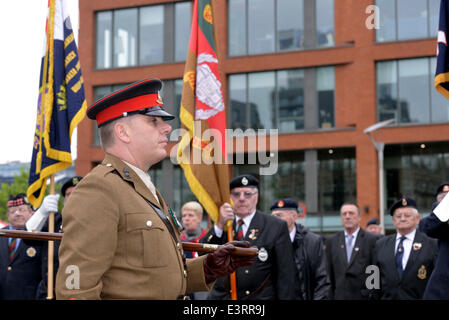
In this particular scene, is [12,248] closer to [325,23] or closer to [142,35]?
[325,23]

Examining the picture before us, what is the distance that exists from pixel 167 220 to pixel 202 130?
3.93m

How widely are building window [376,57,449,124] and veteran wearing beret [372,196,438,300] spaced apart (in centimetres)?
2034

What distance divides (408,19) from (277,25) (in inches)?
238

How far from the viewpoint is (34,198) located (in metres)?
7.61

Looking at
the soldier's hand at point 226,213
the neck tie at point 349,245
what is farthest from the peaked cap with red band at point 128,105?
the neck tie at point 349,245

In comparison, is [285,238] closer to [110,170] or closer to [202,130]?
[202,130]

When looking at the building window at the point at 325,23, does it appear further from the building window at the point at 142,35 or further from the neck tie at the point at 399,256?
the neck tie at the point at 399,256

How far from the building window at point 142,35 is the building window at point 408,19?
31.3ft

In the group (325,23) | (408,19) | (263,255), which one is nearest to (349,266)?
(263,255)

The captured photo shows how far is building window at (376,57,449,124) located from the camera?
28.5m

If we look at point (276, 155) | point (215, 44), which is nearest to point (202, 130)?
point (215, 44)

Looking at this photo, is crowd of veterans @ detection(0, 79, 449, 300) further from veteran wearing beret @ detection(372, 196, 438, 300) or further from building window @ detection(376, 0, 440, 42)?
building window @ detection(376, 0, 440, 42)

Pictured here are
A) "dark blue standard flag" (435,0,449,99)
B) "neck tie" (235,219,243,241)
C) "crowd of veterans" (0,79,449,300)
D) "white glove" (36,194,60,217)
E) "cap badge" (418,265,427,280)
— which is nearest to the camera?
"crowd of veterans" (0,79,449,300)

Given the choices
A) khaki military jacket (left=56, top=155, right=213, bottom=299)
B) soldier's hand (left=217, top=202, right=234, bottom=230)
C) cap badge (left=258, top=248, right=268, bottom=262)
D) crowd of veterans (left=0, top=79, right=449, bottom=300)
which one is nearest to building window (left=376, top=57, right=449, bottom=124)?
crowd of veterans (left=0, top=79, right=449, bottom=300)
